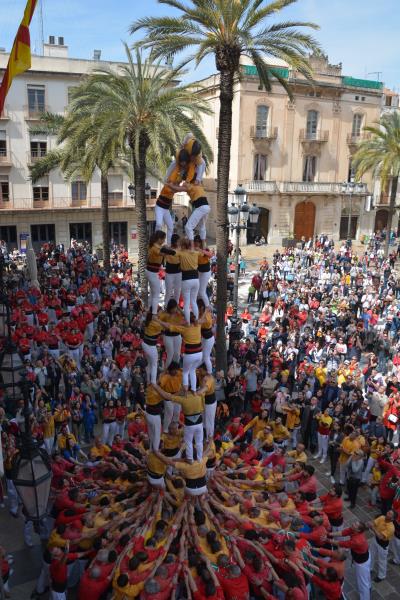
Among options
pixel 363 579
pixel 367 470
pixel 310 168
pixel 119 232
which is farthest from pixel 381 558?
pixel 310 168

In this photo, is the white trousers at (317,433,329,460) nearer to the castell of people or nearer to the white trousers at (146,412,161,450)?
the castell of people

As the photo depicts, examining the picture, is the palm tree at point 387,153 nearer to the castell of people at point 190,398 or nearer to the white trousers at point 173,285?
the castell of people at point 190,398

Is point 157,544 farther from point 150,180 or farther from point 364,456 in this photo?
point 150,180

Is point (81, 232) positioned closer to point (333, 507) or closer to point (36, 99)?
point (36, 99)

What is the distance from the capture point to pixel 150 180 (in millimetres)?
37844

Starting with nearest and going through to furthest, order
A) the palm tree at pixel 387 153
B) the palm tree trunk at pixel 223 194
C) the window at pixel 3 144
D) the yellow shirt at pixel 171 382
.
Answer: the yellow shirt at pixel 171 382, the palm tree trunk at pixel 223 194, the palm tree at pixel 387 153, the window at pixel 3 144

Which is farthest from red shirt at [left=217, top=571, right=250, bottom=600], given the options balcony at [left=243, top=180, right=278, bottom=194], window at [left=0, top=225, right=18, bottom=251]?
balcony at [left=243, top=180, right=278, bottom=194]

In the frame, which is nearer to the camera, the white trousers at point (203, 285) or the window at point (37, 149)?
the white trousers at point (203, 285)

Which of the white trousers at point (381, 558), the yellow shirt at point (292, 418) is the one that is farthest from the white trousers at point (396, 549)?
the yellow shirt at point (292, 418)

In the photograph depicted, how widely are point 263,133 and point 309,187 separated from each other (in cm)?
533

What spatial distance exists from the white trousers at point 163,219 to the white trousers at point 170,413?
273 cm

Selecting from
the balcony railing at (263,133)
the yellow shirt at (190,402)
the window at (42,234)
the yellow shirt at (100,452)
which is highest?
the balcony railing at (263,133)

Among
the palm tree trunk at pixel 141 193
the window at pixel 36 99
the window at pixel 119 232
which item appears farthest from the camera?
the window at pixel 119 232

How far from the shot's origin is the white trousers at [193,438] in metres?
8.31
